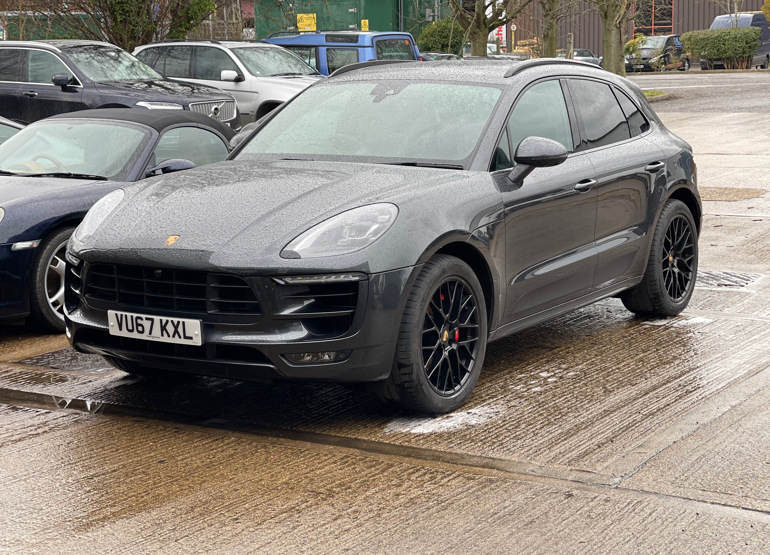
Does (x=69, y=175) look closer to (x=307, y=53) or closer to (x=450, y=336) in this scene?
(x=450, y=336)

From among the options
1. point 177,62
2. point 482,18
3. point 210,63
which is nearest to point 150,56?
point 177,62

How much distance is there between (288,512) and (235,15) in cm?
2541

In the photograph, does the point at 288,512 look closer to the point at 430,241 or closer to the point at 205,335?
the point at 205,335

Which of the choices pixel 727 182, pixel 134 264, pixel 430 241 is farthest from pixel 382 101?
pixel 727 182

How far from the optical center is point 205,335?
4.83 metres

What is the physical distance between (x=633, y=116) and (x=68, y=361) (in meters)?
3.77

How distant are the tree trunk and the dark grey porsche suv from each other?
70.8ft

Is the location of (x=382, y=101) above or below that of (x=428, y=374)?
above

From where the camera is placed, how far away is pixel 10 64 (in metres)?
15.5

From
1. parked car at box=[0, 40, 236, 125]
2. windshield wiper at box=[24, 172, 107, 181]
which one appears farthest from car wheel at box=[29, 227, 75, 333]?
parked car at box=[0, 40, 236, 125]

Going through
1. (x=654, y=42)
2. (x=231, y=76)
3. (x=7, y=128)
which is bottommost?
(x=7, y=128)

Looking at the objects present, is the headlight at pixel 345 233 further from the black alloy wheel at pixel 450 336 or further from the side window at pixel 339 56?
the side window at pixel 339 56

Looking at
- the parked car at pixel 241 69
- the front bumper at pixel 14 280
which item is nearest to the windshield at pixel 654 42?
the parked car at pixel 241 69

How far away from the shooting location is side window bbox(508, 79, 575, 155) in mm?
5980
